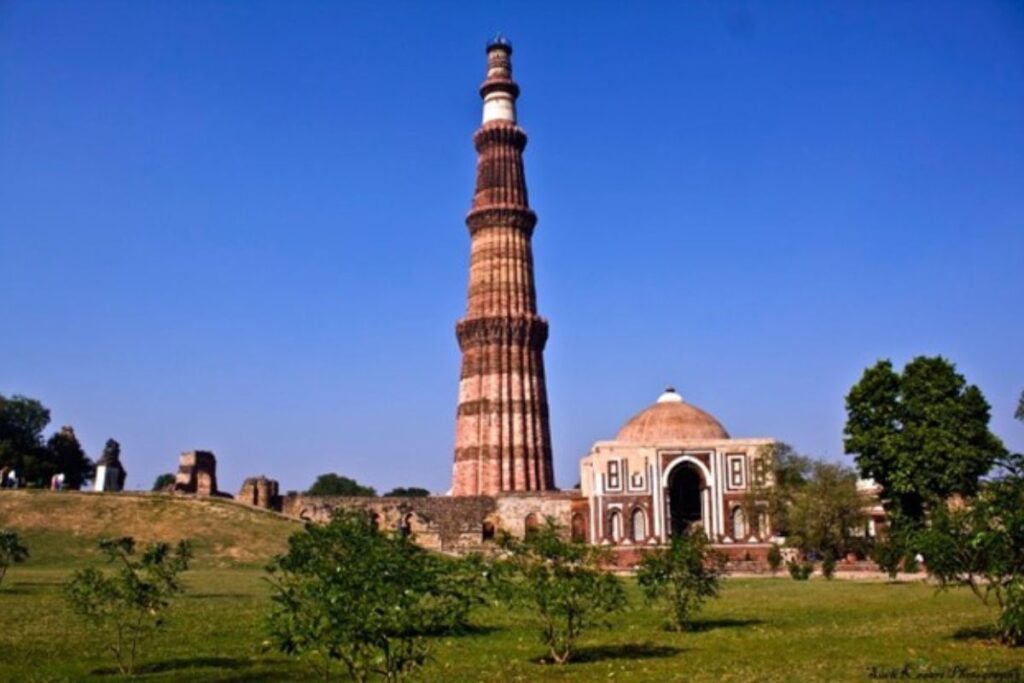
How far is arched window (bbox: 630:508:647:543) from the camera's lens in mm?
46969

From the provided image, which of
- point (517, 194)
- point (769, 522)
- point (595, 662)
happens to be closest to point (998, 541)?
point (595, 662)

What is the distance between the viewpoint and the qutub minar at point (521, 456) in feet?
155

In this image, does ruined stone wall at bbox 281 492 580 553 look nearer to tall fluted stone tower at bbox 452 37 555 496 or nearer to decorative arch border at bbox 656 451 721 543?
tall fluted stone tower at bbox 452 37 555 496

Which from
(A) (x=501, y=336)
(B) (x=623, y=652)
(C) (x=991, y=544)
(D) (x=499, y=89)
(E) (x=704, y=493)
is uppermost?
(D) (x=499, y=89)

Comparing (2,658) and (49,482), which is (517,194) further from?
(2,658)

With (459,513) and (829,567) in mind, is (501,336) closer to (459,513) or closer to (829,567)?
(459,513)

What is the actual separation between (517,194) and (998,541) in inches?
1695

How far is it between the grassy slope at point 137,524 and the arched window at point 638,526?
15.4 metres

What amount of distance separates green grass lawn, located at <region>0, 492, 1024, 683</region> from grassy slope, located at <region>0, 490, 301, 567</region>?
22.8 ft

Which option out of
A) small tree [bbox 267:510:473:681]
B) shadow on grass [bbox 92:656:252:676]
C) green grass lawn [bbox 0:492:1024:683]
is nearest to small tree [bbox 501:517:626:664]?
green grass lawn [bbox 0:492:1024:683]

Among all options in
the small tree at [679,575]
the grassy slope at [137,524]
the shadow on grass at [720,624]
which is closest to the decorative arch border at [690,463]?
the grassy slope at [137,524]

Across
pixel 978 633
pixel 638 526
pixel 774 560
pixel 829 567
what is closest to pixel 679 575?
pixel 978 633

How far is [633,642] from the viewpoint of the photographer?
51.2 feet

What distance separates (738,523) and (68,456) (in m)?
39.5
